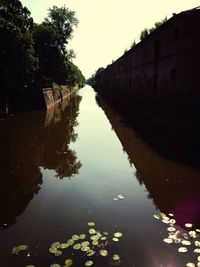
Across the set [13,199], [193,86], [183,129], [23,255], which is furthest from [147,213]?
[193,86]

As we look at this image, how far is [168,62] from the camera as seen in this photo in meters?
22.9

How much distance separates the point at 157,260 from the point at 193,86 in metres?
16.6

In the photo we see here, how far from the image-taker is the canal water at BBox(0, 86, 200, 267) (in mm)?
5270

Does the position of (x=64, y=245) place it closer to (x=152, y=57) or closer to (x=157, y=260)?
(x=157, y=260)

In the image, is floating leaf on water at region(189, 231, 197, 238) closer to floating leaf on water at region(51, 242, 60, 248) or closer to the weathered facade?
floating leaf on water at region(51, 242, 60, 248)

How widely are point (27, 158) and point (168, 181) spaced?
589 centimetres

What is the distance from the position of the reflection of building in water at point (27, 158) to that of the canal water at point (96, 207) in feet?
0.11

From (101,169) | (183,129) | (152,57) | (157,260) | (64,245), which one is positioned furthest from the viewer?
(152,57)

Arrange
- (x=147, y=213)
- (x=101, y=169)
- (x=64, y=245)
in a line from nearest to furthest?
(x=64, y=245), (x=147, y=213), (x=101, y=169)

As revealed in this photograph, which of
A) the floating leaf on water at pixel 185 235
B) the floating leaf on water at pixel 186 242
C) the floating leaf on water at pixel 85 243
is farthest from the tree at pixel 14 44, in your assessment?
the floating leaf on water at pixel 186 242

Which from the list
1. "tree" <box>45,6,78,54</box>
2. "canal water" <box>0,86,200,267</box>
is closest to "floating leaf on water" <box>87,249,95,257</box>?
"canal water" <box>0,86,200,267</box>

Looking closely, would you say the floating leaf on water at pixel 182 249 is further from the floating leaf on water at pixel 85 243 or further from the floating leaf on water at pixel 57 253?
the floating leaf on water at pixel 57 253

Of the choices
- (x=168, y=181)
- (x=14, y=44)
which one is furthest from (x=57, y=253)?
(x=14, y=44)

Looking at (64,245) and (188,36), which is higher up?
(188,36)
